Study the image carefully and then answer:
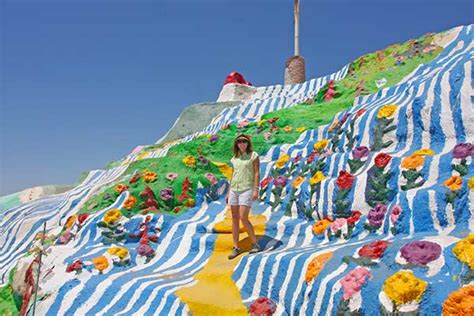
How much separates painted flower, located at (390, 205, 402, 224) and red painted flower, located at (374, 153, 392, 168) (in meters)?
0.64

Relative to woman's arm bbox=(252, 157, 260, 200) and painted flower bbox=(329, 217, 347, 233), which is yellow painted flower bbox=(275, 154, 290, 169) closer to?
woman's arm bbox=(252, 157, 260, 200)

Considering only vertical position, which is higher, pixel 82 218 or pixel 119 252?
pixel 82 218

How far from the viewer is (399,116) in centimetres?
495

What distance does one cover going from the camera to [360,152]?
15.7 feet

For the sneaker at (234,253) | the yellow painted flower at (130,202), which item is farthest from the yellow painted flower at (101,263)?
the sneaker at (234,253)

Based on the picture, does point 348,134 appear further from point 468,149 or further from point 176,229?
point 176,229

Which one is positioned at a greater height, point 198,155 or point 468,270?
point 198,155

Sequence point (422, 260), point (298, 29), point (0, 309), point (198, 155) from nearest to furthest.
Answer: point (422, 260) → point (0, 309) → point (198, 155) → point (298, 29)

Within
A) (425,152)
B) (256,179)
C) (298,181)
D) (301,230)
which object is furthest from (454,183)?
(298,181)

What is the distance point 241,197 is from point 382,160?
127 centimetres

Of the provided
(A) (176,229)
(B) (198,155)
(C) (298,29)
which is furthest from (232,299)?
(C) (298,29)

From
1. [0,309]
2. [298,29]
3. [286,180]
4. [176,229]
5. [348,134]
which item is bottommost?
[0,309]

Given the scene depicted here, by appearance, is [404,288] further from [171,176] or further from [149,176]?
[149,176]

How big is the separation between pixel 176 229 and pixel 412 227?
253 cm
